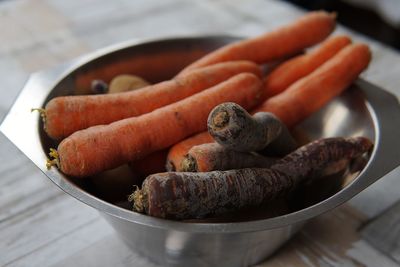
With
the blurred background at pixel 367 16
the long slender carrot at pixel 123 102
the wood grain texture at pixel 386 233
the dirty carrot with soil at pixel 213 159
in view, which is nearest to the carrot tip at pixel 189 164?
the dirty carrot with soil at pixel 213 159

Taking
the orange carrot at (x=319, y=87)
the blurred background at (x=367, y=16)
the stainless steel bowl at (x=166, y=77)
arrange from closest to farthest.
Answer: the stainless steel bowl at (x=166, y=77) < the orange carrot at (x=319, y=87) < the blurred background at (x=367, y=16)

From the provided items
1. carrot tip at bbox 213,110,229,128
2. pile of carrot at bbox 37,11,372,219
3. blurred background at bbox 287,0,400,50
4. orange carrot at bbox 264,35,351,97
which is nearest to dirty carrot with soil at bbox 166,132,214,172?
pile of carrot at bbox 37,11,372,219

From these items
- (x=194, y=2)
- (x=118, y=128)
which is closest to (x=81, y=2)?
(x=194, y=2)

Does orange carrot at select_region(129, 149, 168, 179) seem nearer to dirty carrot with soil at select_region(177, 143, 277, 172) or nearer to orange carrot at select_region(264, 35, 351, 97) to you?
dirty carrot with soil at select_region(177, 143, 277, 172)

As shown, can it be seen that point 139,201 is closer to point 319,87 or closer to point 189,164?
point 189,164

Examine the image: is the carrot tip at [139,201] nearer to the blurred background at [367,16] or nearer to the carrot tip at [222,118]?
the carrot tip at [222,118]

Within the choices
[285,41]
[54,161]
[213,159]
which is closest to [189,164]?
[213,159]

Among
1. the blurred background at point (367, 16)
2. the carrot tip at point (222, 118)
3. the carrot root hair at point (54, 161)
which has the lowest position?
the blurred background at point (367, 16)
